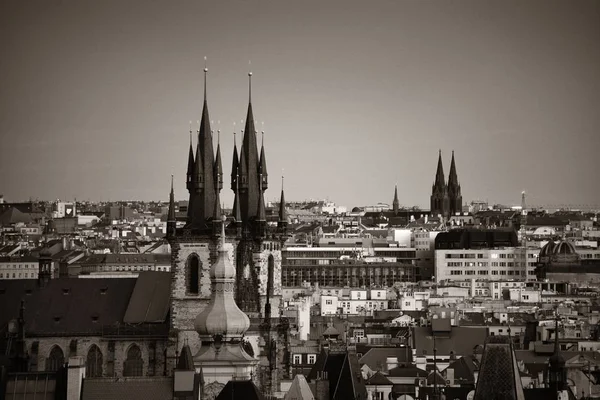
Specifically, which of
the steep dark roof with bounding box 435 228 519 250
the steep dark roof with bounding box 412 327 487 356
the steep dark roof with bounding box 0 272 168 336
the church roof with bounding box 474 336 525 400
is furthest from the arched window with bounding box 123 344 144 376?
the steep dark roof with bounding box 435 228 519 250

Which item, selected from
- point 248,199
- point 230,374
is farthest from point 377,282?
point 230,374

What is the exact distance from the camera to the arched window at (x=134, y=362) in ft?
273

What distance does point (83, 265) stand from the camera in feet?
495

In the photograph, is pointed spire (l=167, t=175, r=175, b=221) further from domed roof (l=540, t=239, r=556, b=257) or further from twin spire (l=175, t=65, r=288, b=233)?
domed roof (l=540, t=239, r=556, b=257)

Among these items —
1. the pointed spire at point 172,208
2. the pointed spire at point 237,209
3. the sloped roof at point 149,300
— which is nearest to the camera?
the pointed spire at point 237,209

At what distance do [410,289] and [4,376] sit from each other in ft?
314

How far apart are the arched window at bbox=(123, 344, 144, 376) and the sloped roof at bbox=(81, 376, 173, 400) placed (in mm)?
19488

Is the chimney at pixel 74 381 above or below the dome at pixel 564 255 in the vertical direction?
below

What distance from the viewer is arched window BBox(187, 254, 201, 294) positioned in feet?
273

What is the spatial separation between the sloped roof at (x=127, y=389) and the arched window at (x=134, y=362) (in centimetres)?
1949

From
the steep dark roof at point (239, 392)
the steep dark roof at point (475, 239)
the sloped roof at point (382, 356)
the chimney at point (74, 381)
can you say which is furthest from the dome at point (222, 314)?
the steep dark roof at point (475, 239)

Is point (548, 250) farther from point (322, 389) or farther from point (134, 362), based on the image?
point (322, 389)

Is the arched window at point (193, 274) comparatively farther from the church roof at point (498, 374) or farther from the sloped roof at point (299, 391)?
the church roof at point (498, 374)

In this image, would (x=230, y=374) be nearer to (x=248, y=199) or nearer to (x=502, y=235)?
(x=248, y=199)
